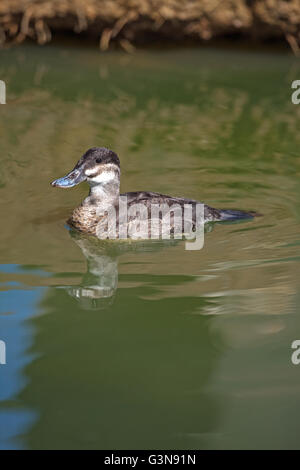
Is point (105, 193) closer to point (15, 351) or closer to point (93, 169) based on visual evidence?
point (93, 169)

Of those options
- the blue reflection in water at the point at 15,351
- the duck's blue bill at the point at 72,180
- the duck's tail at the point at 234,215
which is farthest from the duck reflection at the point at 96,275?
the duck's tail at the point at 234,215

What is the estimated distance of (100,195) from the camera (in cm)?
754

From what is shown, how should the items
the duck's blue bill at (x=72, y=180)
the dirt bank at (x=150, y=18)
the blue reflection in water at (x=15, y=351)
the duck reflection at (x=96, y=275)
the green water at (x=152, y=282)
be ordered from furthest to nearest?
the dirt bank at (x=150, y=18)
the duck's blue bill at (x=72, y=180)
the duck reflection at (x=96, y=275)
the green water at (x=152, y=282)
the blue reflection in water at (x=15, y=351)

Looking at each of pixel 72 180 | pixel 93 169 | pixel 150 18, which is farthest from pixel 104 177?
pixel 150 18

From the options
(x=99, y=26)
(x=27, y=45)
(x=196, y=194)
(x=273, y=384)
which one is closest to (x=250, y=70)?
(x=99, y=26)

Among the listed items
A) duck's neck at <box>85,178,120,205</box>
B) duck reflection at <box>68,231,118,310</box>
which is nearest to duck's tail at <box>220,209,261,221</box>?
duck's neck at <box>85,178,120,205</box>

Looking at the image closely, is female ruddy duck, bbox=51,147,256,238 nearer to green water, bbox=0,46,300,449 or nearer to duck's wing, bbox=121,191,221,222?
duck's wing, bbox=121,191,221,222

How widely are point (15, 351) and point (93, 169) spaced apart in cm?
257

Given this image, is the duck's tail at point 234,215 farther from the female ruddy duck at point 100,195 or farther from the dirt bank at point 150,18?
the dirt bank at point 150,18

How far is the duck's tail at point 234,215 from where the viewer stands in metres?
7.71

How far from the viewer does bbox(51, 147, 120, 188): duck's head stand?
737cm

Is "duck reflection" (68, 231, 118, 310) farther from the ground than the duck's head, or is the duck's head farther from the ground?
the duck's head

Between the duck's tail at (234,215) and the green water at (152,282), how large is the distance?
4.7 inches

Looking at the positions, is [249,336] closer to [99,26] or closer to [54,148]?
[54,148]
